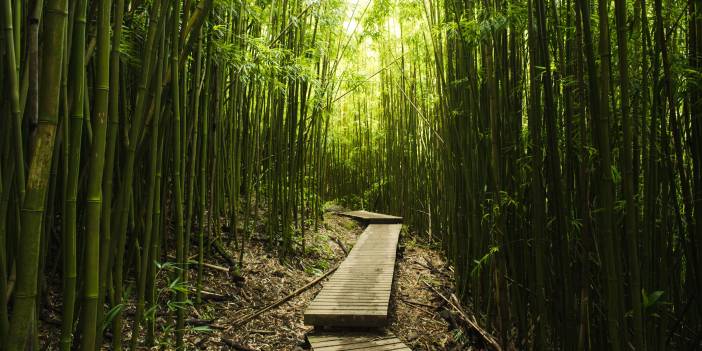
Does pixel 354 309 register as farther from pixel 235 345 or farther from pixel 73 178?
pixel 73 178

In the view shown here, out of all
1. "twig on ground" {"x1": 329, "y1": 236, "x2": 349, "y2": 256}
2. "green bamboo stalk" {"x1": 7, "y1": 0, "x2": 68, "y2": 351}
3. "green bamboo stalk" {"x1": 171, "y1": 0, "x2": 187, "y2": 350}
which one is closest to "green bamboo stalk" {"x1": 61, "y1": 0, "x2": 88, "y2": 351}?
"green bamboo stalk" {"x1": 7, "y1": 0, "x2": 68, "y2": 351}

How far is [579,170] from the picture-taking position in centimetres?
161

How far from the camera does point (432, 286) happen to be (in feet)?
12.1

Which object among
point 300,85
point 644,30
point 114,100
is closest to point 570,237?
point 644,30

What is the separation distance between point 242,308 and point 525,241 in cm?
176

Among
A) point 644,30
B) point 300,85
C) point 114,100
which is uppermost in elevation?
point 300,85

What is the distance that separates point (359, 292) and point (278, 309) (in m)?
0.58

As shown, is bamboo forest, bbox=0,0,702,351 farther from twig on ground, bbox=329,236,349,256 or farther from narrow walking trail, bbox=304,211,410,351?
twig on ground, bbox=329,236,349,256

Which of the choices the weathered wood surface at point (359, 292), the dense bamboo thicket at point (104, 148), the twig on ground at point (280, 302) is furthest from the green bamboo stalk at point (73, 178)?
the twig on ground at point (280, 302)

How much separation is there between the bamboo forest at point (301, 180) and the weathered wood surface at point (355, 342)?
2cm

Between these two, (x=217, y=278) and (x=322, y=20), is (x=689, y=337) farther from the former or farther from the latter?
(x=322, y=20)

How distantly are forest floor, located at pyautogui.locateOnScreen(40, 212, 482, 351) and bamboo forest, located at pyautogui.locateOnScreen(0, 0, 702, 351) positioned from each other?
2 cm

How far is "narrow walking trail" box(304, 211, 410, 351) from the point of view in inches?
85.7

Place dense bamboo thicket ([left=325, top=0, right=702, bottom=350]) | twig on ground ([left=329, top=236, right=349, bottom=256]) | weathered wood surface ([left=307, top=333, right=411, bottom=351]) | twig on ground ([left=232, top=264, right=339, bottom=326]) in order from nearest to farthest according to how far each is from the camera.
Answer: dense bamboo thicket ([left=325, top=0, right=702, bottom=350]) < weathered wood surface ([left=307, top=333, right=411, bottom=351]) < twig on ground ([left=232, top=264, right=339, bottom=326]) < twig on ground ([left=329, top=236, right=349, bottom=256])
